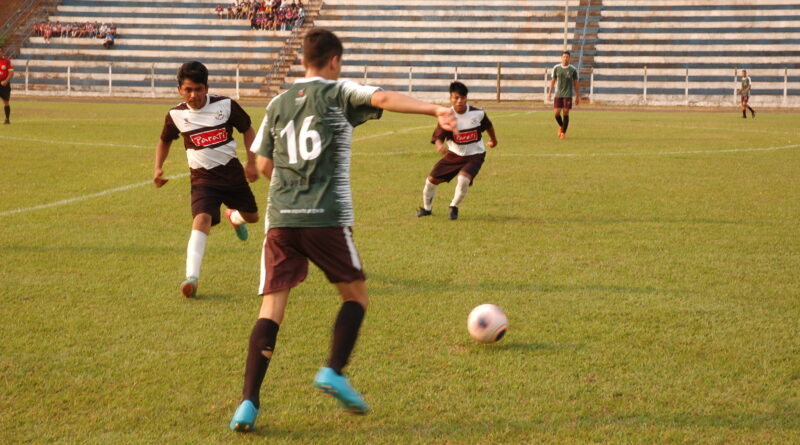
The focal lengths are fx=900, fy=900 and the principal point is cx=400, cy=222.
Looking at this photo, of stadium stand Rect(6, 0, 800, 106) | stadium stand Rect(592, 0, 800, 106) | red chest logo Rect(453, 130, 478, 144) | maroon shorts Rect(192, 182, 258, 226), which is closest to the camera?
maroon shorts Rect(192, 182, 258, 226)

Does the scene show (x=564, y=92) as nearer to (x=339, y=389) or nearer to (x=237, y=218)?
(x=237, y=218)

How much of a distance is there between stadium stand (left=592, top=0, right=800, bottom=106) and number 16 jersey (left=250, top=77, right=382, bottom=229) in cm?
3564

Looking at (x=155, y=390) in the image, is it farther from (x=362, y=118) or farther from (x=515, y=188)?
(x=515, y=188)

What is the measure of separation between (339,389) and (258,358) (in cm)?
39

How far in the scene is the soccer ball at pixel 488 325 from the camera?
15.5ft

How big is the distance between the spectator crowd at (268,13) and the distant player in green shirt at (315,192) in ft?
135

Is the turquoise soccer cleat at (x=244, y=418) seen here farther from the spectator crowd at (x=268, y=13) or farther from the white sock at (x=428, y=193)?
the spectator crowd at (x=268, y=13)

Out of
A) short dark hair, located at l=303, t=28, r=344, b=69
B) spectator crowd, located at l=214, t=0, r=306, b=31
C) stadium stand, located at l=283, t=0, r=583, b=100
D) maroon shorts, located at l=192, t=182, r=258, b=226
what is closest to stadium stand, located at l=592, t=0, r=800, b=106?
stadium stand, located at l=283, t=0, r=583, b=100

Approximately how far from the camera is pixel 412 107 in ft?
11.3

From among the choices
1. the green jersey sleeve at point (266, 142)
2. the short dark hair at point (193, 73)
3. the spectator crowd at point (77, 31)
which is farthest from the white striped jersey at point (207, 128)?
the spectator crowd at point (77, 31)

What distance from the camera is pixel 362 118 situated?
3861mm

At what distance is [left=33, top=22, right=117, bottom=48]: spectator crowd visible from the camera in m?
44.3

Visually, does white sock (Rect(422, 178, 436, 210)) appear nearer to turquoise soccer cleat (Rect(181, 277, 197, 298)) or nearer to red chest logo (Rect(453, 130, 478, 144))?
red chest logo (Rect(453, 130, 478, 144))

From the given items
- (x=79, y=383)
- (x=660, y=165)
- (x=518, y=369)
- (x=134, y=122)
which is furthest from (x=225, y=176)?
(x=134, y=122)
